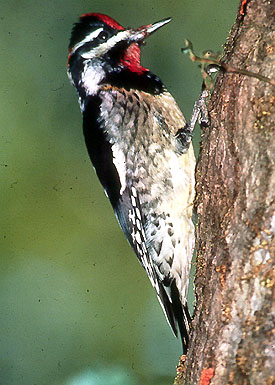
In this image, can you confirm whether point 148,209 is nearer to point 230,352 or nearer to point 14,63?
point 230,352

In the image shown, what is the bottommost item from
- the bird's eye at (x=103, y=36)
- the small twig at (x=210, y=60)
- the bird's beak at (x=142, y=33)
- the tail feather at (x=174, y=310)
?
the tail feather at (x=174, y=310)

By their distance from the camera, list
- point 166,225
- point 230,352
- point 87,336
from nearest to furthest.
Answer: point 230,352
point 166,225
point 87,336

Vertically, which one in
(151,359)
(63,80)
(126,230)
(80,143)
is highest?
(63,80)

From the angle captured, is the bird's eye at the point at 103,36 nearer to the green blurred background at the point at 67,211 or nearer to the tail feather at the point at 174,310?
the green blurred background at the point at 67,211

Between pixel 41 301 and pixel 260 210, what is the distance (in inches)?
126

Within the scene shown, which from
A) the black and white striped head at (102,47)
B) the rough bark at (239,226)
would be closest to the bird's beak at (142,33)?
the black and white striped head at (102,47)

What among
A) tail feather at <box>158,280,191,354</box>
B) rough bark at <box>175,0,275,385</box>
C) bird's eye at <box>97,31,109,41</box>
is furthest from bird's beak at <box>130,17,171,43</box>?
tail feather at <box>158,280,191,354</box>

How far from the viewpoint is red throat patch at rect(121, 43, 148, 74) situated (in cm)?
277

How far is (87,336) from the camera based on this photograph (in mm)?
4113

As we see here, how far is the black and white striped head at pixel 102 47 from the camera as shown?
2.77 m

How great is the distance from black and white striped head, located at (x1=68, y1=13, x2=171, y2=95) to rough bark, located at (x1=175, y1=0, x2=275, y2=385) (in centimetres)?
92

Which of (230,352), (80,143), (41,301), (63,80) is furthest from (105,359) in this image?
(230,352)

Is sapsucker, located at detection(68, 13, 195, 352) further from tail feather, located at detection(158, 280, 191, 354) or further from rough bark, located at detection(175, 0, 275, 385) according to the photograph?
rough bark, located at detection(175, 0, 275, 385)

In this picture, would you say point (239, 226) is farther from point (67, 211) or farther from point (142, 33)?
point (67, 211)
